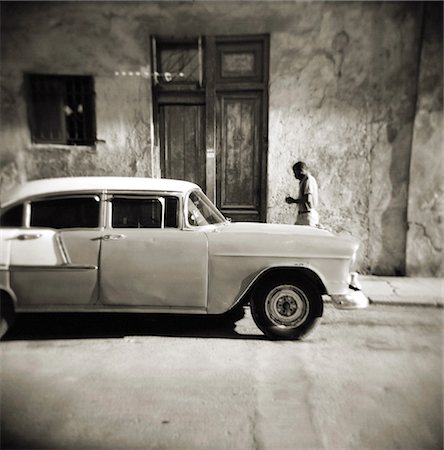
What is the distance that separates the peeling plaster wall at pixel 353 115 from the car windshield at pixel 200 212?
2.81m

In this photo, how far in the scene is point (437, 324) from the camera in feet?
14.7

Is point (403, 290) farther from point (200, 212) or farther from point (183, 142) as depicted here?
point (183, 142)

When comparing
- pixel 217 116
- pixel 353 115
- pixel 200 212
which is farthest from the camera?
pixel 217 116

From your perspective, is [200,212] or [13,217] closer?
[13,217]

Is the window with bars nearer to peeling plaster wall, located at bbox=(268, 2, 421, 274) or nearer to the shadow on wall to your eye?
peeling plaster wall, located at bbox=(268, 2, 421, 274)

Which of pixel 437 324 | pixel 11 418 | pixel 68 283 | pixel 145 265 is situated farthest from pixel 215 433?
pixel 437 324

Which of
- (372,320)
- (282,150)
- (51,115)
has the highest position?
(51,115)

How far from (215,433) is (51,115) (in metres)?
6.56

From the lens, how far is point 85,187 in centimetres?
391

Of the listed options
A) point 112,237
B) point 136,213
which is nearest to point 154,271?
point 112,237

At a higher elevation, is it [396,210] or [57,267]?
[396,210]

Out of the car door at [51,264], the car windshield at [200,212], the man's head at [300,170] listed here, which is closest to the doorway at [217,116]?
the man's head at [300,170]

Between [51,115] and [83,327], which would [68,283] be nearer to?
[83,327]

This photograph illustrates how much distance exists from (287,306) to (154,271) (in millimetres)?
1369
